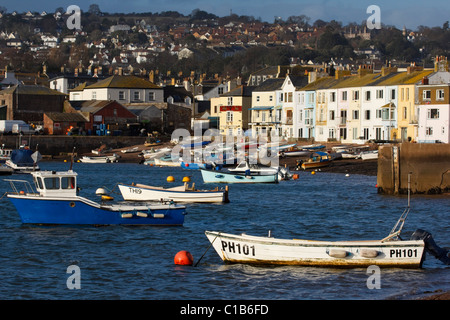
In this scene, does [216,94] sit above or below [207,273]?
above

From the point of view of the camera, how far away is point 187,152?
307 feet

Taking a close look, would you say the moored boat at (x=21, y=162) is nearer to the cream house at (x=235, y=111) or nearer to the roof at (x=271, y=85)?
the cream house at (x=235, y=111)

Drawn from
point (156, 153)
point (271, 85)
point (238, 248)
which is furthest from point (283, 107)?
point (238, 248)

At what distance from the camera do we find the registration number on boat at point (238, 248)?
95.3 ft

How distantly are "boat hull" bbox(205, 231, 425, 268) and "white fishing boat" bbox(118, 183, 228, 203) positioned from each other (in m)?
16.8

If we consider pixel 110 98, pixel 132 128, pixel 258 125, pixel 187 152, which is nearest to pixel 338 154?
pixel 187 152

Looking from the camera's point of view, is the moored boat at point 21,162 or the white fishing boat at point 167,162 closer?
the moored boat at point 21,162

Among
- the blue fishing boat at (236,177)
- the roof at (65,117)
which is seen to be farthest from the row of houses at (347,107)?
the blue fishing boat at (236,177)

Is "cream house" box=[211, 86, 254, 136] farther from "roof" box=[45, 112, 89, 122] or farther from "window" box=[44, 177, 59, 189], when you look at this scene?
"window" box=[44, 177, 59, 189]

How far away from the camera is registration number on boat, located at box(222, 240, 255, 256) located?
29.0 m

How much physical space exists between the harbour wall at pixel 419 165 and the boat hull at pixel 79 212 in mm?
17215

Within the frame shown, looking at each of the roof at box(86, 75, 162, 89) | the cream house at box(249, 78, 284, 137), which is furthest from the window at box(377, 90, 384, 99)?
the roof at box(86, 75, 162, 89)

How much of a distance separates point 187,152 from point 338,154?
64.1 feet

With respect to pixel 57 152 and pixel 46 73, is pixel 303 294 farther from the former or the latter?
pixel 46 73
